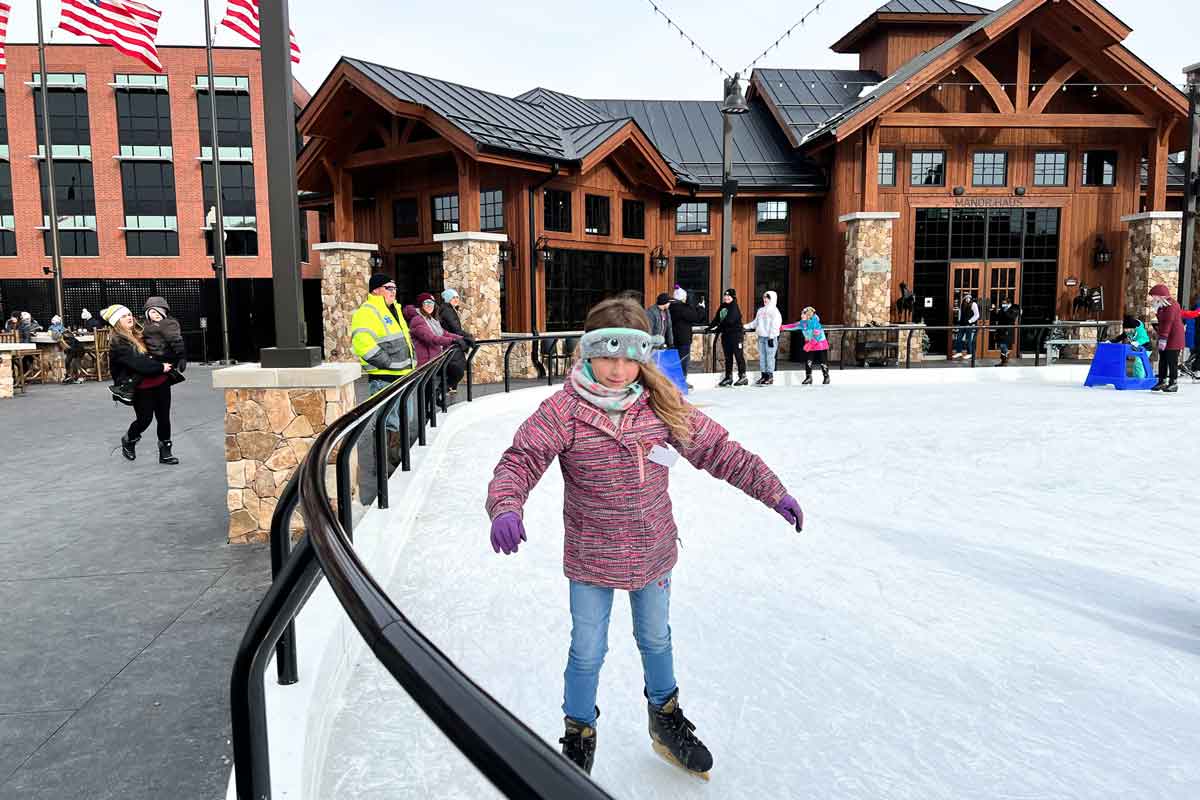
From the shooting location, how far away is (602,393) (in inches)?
102

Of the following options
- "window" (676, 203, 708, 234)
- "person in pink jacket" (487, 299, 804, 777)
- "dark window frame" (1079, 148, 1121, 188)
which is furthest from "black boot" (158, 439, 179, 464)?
"dark window frame" (1079, 148, 1121, 188)

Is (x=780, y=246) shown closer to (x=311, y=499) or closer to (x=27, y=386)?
(x=27, y=386)

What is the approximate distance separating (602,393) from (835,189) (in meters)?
18.7

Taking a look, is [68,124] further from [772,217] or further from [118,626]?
[118,626]

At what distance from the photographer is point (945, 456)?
8.07 meters

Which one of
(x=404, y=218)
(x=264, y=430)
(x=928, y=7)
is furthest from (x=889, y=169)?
(x=264, y=430)

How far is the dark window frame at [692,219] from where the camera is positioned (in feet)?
66.3

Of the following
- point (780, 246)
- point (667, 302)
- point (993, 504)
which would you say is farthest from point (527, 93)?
point (993, 504)

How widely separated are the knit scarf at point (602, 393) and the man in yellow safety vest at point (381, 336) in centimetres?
413

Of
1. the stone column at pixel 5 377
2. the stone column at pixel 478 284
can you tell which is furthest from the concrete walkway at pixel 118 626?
the stone column at pixel 5 377

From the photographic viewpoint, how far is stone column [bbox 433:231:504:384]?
48.9ft

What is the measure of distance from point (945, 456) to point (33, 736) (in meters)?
7.62

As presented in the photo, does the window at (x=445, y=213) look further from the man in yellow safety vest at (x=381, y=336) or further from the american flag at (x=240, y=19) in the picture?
the man in yellow safety vest at (x=381, y=336)

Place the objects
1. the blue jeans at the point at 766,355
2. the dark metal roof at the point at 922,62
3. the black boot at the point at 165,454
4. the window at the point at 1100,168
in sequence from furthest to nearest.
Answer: the window at the point at 1100,168 → the dark metal roof at the point at 922,62 → the blue jeans at the point at 766,355 → the black boot at the point at 165,454
